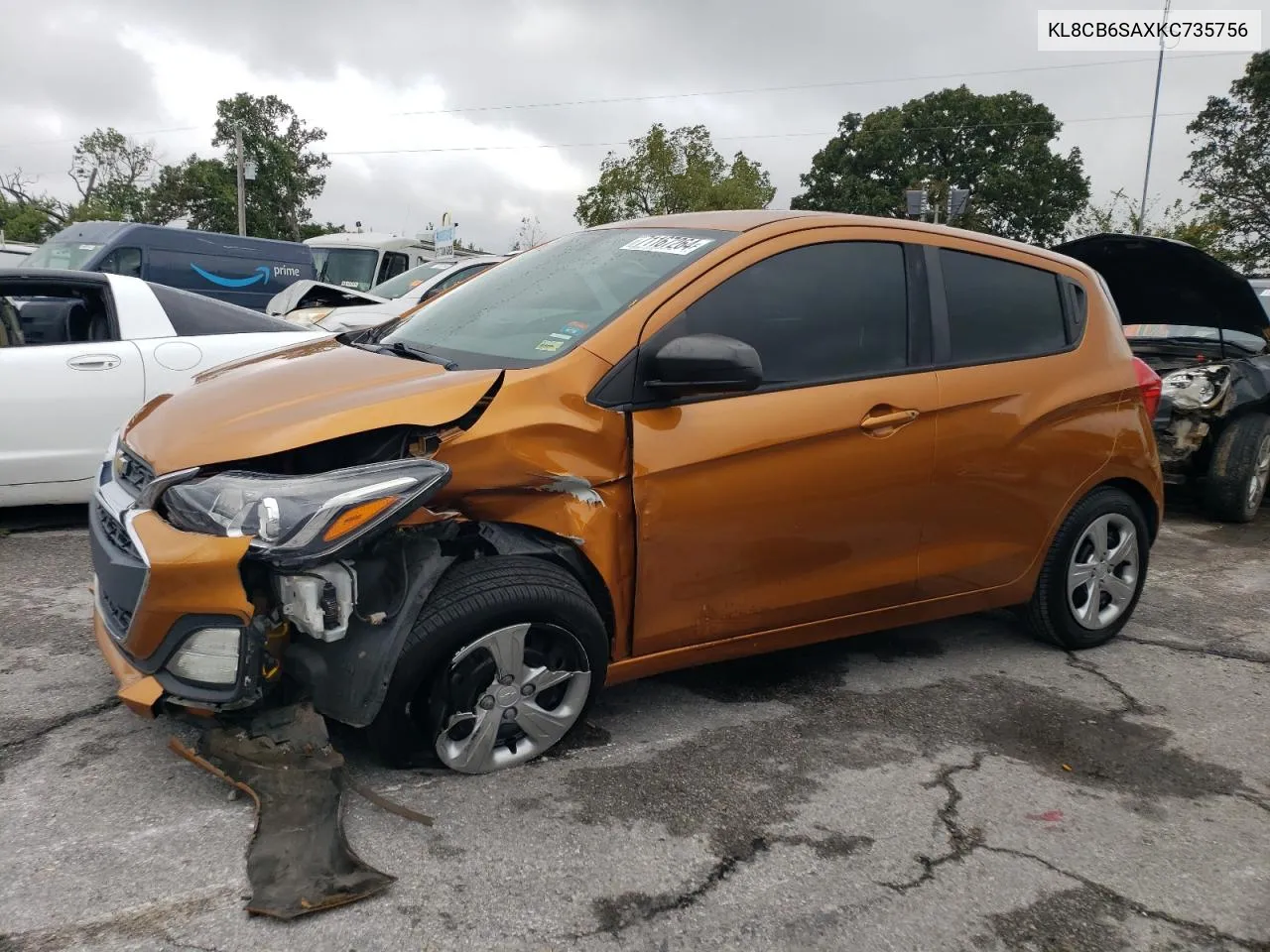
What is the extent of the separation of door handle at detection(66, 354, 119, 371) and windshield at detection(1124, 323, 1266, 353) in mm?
6805

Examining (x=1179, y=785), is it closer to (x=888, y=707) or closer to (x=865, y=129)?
(x=888, y=707)

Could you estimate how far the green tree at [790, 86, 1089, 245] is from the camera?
4928 centimetres

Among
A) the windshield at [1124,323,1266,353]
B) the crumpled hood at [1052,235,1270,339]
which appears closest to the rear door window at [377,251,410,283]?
the windshield at [1124,323,1266,353]

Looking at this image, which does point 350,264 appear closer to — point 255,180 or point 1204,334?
point 1204,334

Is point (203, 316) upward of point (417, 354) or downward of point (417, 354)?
upward

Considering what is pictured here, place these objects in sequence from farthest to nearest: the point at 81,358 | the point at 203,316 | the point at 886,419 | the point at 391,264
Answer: the point at 391,264 < the point at 203,316 < the point at 81,358 < the point at 886,419

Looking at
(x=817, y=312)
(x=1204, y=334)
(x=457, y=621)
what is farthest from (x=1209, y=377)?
(x=457, y=621)

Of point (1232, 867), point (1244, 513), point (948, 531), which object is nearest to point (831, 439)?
point (948, 531)

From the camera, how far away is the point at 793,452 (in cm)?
311

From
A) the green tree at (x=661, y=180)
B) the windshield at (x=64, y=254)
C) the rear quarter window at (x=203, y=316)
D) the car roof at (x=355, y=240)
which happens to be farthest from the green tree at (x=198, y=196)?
the rear quarter window at (x=203, y=316)

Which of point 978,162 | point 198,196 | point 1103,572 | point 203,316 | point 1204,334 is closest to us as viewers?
point 1103,572

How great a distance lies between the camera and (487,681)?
8.87ft

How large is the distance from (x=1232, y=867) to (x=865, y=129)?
53321 mm

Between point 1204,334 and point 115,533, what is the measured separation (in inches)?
287
